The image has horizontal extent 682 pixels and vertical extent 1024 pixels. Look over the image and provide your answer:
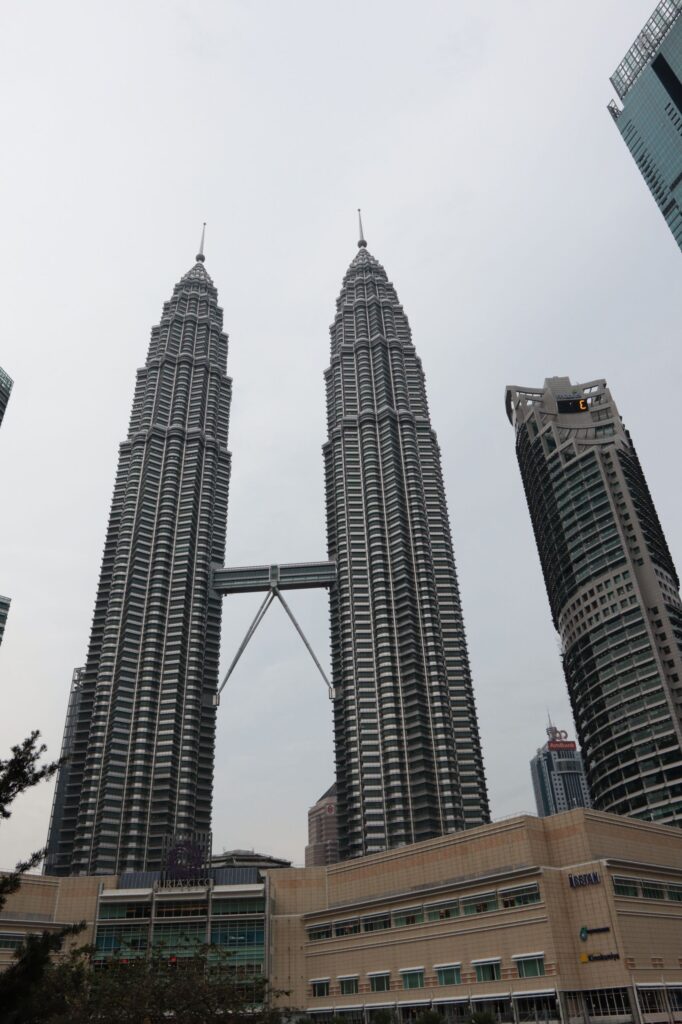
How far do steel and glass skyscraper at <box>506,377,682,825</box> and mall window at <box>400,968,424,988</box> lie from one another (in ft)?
271

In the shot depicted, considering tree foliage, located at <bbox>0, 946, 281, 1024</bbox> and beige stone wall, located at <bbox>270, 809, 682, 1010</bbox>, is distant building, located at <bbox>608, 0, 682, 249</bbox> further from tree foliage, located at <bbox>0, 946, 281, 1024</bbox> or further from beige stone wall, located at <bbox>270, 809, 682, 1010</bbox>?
tree foliage, located at <bbox>0, 946, 281, 1024</bbox>

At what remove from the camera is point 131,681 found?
569ft

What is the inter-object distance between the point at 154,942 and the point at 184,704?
7758 centimetres

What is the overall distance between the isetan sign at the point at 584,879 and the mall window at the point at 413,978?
20.2m

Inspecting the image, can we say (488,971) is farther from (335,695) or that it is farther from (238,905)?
Answer: (335,695)

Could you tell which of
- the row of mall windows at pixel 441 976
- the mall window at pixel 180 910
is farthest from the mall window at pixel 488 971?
the mall window at pixel 180 910

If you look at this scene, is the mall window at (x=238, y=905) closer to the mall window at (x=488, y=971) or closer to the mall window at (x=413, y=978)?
the mall window at (x=413, y=978)

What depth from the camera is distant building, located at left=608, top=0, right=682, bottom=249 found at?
529 ft

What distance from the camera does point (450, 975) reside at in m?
79.1

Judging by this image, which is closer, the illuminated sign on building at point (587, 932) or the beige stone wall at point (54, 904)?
the illuminated sign on building at point (587, 932)

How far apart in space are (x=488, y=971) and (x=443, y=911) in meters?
8.43

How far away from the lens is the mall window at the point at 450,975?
78250 millimetres

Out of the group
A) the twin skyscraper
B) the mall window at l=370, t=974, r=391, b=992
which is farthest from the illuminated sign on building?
the twin skyscraper

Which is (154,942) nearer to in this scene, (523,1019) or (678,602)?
(523,1019)
